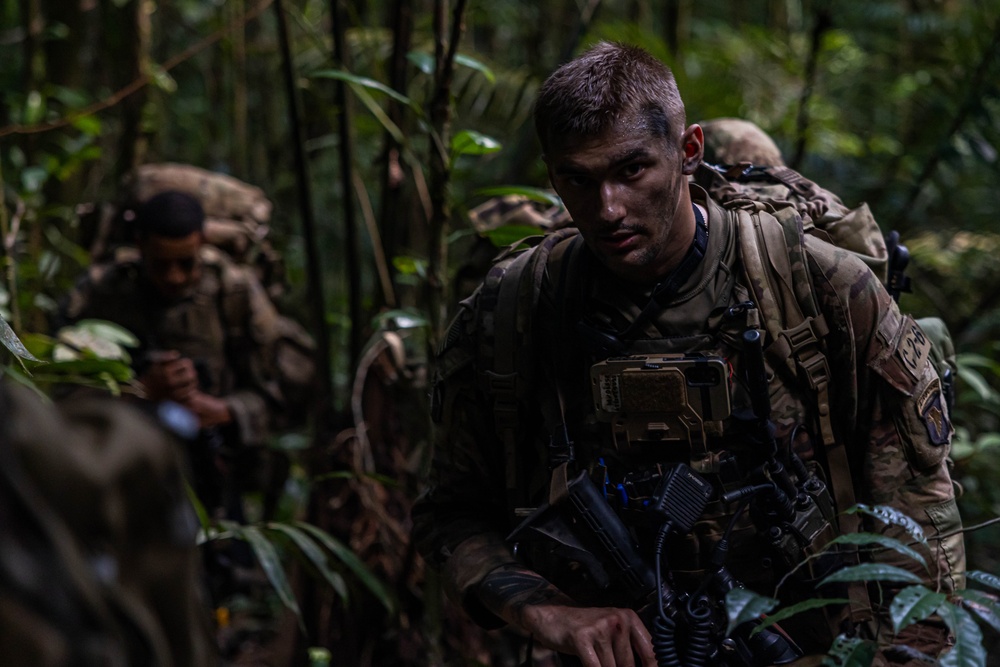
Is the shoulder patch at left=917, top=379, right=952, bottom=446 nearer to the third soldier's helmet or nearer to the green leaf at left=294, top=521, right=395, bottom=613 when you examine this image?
the third soldier's helmet

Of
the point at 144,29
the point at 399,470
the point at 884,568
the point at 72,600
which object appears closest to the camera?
the point at 72,600

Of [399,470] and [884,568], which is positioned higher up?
[884,568]

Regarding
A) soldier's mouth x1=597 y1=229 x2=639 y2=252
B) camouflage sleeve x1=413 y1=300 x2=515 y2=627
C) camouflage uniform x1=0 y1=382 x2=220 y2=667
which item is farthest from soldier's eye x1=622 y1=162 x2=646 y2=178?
camouflage uniform x1=0 y1=382 x2=220 y2=667

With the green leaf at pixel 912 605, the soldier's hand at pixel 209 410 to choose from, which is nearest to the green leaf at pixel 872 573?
the green leaf at pixel 912 605

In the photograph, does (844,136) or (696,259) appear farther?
(844,136)

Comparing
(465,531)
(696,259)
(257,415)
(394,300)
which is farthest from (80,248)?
(696,259)

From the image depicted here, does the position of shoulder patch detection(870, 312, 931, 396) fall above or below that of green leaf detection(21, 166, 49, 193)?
above

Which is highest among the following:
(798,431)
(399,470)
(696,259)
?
(696,259)

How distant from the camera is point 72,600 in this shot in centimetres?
86

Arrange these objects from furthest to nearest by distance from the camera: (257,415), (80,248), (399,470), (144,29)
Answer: (80,248)
(144,29)
(257,415)
(399,470)

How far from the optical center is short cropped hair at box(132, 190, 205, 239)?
4469mm

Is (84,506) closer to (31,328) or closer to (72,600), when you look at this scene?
(72,600)

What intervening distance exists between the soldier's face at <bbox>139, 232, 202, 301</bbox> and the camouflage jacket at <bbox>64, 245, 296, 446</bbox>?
0.21 ft

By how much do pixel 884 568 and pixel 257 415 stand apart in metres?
3.70
